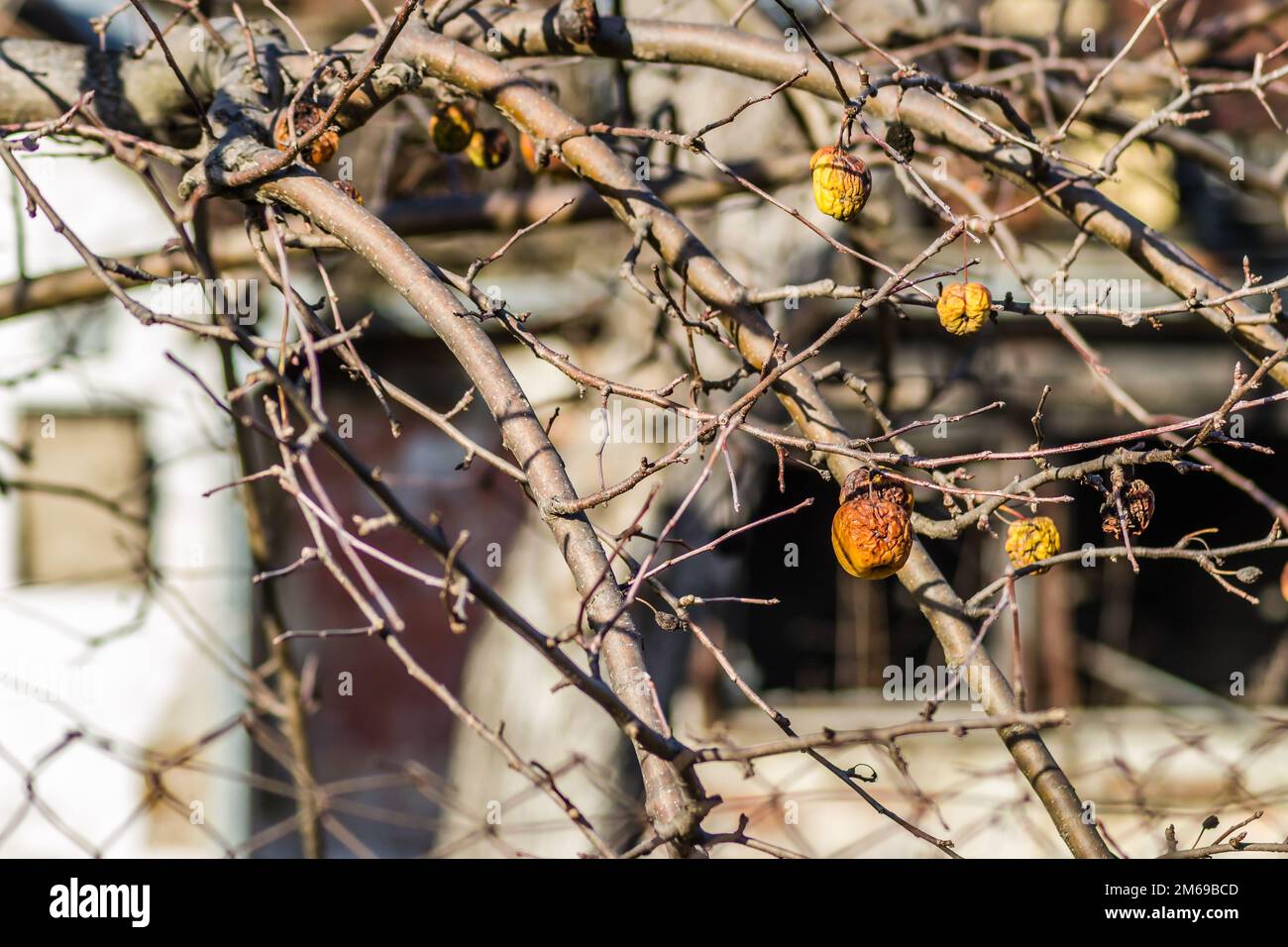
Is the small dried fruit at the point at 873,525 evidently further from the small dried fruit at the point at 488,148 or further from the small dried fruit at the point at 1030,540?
the small dried fruit at the point at 488,148

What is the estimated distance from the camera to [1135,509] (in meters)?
1.32

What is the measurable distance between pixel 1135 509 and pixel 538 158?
0.91 meters

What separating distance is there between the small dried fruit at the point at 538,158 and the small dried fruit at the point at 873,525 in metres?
0.65

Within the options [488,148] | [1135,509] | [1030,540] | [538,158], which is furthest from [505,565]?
[1135,509]

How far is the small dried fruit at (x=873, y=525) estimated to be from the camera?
1247mm

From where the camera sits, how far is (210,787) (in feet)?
16.6

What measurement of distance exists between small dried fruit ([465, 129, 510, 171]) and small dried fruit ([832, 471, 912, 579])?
997 mm

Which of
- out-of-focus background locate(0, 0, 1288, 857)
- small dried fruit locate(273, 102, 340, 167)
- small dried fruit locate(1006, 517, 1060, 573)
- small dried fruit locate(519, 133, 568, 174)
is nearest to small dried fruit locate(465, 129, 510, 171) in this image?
small dried fruit locate(519, 133, 568, 174)

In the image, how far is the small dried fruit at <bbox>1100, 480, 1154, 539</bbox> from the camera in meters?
1.30

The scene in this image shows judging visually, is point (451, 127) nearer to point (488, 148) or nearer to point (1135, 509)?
point (488, 148)

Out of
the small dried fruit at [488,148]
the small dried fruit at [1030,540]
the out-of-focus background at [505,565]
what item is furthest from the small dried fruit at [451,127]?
the out-of-focus background at [505,565]
